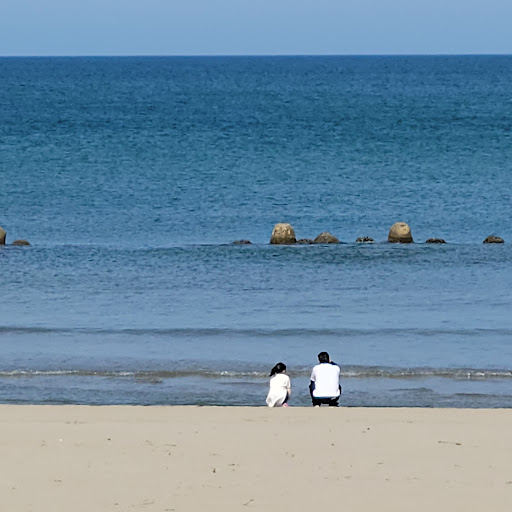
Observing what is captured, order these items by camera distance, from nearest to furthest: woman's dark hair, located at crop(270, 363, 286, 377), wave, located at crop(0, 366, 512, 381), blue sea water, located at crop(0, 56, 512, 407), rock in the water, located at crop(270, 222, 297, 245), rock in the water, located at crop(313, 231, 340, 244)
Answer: woman's dark hair, located at crop(270, 363, 286, 377) → wave, located at crop(0, 366, 512, 381) → blue sea water, located at crop(0, 56, 512, 407) → rock in the water, located at crop(270, 222, 297, 245) → rock in the water, located at crop(313, 231, 340, 244)

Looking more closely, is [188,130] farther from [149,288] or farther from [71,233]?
[149,288]

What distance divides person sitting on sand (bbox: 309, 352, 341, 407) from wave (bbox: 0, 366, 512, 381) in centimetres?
325

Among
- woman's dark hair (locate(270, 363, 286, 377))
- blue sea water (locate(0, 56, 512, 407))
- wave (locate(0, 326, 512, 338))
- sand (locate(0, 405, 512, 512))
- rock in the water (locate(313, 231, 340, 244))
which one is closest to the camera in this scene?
sand (locate(0, 405, 512, 512))

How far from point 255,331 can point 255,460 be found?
982cm

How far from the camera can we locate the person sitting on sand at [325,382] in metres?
15.4

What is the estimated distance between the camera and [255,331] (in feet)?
72.3

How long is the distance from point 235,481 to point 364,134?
203ft

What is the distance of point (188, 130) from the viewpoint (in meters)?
74.9

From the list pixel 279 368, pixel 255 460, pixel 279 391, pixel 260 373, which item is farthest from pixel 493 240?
pixel 255 460

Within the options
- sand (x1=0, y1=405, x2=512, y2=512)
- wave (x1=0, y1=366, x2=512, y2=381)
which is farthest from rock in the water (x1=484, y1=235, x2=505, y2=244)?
sand (x1=0, y1=405, x2=512, y2=512)

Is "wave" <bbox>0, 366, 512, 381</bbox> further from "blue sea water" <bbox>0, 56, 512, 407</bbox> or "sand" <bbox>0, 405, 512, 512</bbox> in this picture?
"sand" <bbox>0, 405, 512, 512</bbox>

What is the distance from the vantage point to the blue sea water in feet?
62.5

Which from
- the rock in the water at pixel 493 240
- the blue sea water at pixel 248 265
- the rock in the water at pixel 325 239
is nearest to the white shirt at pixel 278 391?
the blue sea water at pixel 248 265

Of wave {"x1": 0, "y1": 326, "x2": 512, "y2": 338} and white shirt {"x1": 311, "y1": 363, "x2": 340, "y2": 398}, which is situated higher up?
wave {"x1": 0, "y1": 326, "x2": 512, "y2": 338}
